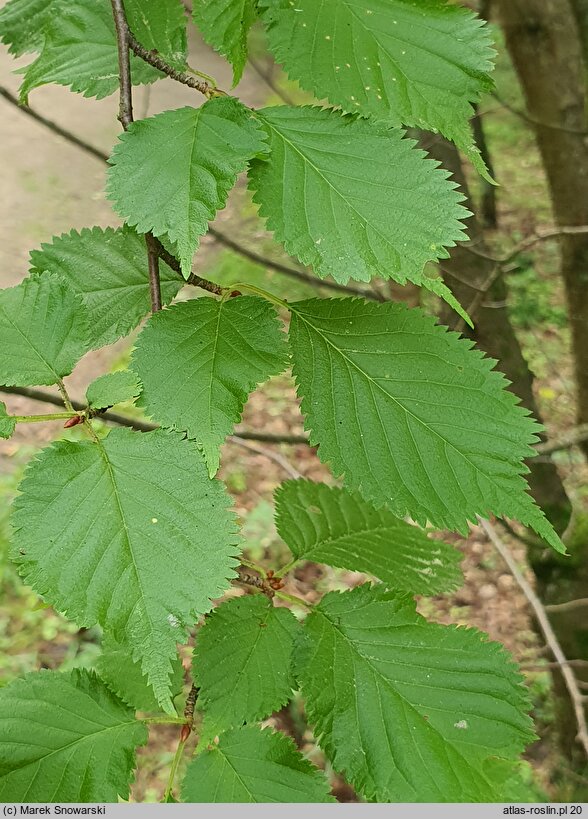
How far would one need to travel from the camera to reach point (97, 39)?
86 cm

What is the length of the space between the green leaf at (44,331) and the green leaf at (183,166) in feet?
0.50

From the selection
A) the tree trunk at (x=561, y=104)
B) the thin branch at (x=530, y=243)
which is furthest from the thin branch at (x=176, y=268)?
the tree trunk at (x=561, y=104)

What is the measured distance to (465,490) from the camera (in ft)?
2.60

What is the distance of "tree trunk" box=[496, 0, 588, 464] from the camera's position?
2.28 metres

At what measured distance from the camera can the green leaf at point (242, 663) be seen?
93 centimetres

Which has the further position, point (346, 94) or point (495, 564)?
point (495, 564)

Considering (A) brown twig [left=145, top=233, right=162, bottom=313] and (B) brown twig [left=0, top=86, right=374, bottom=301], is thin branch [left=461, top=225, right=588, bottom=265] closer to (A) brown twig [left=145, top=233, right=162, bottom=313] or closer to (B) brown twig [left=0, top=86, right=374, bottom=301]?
(B) brown twig [left=0, top=86, right=374, bottom=301]

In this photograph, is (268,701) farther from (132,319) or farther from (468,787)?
(132,319)

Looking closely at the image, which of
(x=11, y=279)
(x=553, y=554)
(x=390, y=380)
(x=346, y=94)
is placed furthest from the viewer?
(x=11, y=279)

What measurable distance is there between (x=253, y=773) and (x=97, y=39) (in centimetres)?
99

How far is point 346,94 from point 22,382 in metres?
0.49

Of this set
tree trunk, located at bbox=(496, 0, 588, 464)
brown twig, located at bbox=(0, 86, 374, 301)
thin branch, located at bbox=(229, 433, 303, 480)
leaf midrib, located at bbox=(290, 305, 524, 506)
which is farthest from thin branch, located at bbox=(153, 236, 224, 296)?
tree trunk, located at bbox=(496, 0, 588, 464)

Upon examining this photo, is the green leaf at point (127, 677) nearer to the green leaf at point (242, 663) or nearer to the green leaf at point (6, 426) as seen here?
the green leaf at point (242, 663)

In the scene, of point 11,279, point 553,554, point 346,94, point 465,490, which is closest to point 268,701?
point 465,490
